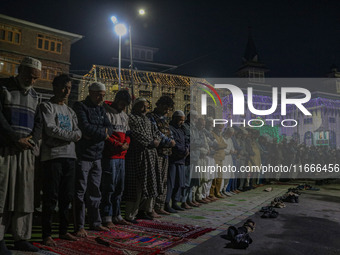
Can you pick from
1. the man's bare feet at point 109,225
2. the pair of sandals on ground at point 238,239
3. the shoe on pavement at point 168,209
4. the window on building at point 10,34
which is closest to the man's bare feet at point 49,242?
the man's bare feet at point 109,225

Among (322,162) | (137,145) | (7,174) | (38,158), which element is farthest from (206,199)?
(322,162)

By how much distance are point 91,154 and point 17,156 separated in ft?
3.17

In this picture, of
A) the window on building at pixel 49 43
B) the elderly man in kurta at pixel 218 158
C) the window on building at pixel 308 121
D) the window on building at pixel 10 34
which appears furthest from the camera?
the window on building at pixel 308 121

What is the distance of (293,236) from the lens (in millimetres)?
3975

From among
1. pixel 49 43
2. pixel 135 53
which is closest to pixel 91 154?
pixel 49 43

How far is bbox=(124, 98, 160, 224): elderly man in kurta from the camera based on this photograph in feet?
15.3

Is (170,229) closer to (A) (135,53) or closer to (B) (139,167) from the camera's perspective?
(B) (139,167)

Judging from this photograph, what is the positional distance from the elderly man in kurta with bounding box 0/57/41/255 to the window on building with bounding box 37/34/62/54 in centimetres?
2391

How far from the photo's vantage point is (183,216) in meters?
5.21

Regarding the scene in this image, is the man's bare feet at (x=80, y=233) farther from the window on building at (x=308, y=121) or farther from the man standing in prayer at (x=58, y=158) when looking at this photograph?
the window on building at (x=308, y=121)

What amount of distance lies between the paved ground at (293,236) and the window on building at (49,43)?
23.8 metres

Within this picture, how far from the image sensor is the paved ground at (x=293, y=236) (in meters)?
3.29

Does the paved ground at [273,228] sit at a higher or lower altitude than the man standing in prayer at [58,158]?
lower

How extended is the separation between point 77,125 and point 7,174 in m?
1.05
